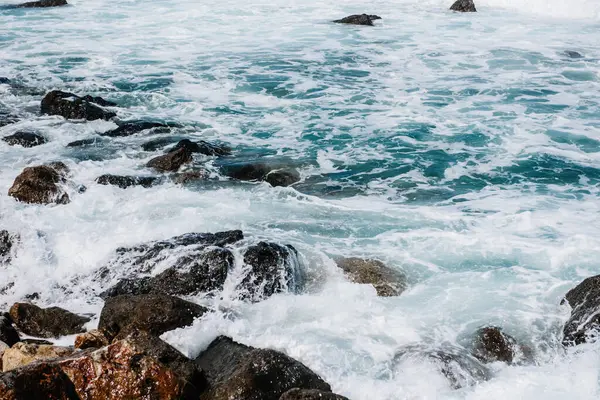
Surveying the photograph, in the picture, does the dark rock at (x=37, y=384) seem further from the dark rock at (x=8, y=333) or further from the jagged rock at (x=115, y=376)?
the dark rock at (x=8, y=333)

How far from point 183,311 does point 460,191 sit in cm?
524

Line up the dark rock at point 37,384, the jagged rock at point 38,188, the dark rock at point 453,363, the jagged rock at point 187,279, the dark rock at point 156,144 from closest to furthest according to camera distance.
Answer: the dark rock at point 37,384
the dark rock at point 453,363
the jagged rock at point 187,279
the jagged rock at point 38,188
the dark rock at point 156,144

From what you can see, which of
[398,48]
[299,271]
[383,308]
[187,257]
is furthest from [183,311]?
[398,48]

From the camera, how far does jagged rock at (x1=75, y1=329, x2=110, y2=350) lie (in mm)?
5324

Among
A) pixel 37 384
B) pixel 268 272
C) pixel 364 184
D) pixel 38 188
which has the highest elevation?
pixel 37 384

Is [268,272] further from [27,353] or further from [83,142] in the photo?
[83,142]

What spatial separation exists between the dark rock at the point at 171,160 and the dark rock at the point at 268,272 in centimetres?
346

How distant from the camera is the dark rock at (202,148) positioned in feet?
33.1

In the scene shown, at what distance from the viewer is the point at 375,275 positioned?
6770mm

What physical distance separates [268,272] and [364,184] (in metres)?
3.62

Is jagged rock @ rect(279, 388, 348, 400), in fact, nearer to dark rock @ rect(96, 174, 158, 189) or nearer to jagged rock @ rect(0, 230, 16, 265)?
jagged rock @ rect(0, 230, 16, 265)

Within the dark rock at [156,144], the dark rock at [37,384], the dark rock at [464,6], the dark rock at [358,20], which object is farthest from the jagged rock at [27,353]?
the dark rock at [464,6]

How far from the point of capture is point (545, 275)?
6965 mm

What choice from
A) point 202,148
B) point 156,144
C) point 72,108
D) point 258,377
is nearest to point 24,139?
Result: point 72,108
